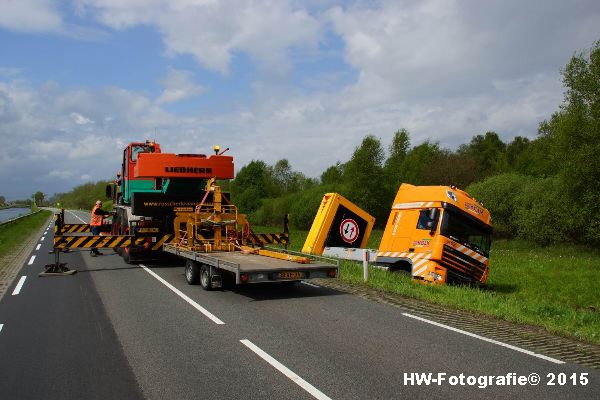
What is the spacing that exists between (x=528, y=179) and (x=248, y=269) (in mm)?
30163

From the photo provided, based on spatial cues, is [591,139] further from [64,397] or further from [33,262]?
[64,397]

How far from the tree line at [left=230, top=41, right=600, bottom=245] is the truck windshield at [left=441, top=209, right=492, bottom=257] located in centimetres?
1498

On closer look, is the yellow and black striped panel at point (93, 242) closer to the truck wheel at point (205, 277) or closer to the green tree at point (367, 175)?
the truck wheel at point (205, 277)

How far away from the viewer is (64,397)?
516 cm

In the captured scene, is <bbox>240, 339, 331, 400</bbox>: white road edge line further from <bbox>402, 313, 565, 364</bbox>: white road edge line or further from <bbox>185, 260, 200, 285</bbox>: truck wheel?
<bbox>185, 260, 200, 285</bbox>: truck wheel

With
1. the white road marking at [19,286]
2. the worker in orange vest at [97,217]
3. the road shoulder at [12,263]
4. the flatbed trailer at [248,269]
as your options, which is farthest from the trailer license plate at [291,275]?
the worker in orange vest at [97,217]

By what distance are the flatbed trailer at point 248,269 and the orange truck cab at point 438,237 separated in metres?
3.47

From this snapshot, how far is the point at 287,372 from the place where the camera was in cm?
575

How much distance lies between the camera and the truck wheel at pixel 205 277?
11.2 meters

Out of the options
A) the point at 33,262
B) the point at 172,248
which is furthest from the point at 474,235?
the point at 33,262

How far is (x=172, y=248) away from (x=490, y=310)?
8.05 m

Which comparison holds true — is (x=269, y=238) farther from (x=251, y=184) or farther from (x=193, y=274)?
(x=251, y=184)

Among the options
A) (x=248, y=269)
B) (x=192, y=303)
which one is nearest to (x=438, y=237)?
(x=248, y=269)

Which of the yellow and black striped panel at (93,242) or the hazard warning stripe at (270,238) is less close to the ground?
the hazard warning stripe at (270,238)
